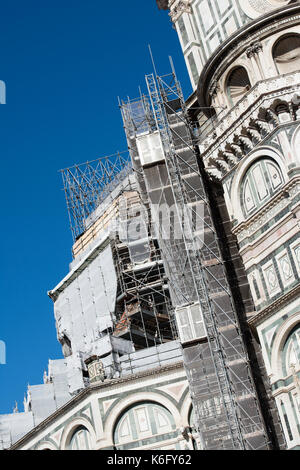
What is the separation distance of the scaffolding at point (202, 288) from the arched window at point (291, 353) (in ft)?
6.91

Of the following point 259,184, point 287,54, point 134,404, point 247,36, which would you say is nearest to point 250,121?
point 259,184

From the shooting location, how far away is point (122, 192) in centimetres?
4828

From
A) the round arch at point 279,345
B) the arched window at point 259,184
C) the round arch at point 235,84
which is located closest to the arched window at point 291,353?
the round arch at point 279,345

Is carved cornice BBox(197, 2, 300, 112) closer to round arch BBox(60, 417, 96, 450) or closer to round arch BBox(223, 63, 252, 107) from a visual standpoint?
round arch BBox(223, 63, 252, 107)

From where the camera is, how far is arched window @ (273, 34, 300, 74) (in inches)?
1362

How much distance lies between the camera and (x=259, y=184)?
32.8 meters

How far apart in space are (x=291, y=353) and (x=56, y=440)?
12985 millimetres

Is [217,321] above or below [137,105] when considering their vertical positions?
below

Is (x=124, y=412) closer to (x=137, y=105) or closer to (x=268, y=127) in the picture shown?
(x=268, y=127)

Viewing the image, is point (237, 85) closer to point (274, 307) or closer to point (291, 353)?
point (274, 307)

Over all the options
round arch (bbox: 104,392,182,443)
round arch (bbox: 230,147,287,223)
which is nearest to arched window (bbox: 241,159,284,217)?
round arch (bbox: 230,147,287,223)
